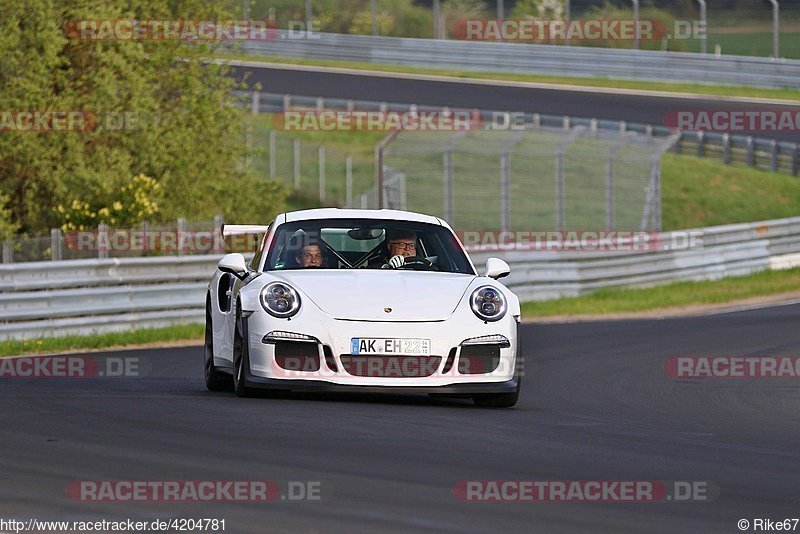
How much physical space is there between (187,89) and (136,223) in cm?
370

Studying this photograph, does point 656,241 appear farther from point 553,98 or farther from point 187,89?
point 553,98

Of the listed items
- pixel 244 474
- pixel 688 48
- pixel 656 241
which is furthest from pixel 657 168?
Answer: pixel 244 474

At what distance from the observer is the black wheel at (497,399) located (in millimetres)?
10219

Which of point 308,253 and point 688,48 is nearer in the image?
point 308,253

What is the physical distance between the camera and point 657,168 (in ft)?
91.9

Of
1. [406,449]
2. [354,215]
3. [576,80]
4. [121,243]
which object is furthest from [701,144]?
[406,449]

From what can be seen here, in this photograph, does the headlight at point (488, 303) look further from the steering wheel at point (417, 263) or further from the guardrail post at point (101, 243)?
the guardrail post at point (101, 243)

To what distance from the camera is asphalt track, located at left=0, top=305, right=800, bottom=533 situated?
6.16 meters

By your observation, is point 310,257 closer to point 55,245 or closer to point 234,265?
point 234,265

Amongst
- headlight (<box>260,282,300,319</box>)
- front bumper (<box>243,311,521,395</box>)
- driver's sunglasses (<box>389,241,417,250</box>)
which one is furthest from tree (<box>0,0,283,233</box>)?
front bumper (<box>243,311,521,395</box>)

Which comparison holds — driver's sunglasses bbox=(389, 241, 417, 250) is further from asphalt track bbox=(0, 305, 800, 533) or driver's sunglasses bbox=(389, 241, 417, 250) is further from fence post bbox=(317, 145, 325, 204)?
fence post bbox=(317, 145, 325, 204)

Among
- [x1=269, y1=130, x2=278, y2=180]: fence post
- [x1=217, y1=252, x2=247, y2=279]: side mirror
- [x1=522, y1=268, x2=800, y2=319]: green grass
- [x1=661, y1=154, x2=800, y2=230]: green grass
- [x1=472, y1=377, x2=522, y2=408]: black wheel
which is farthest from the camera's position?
[x1=269, y1=130, x2=278, y2=180]: fence post

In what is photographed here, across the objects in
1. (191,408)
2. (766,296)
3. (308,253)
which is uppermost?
(308,253)

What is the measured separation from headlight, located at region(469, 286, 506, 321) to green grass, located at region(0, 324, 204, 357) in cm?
798
